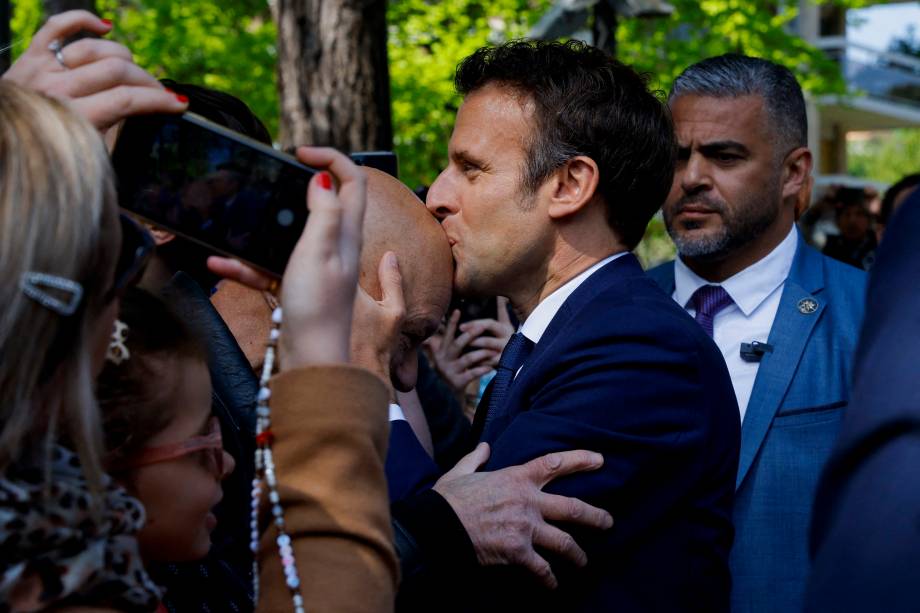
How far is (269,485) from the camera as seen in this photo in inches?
61.1

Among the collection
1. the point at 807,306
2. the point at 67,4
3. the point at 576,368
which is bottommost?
the point at 807,306

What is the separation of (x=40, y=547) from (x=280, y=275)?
1.62 feet

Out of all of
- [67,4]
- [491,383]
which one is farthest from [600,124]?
[67,4]

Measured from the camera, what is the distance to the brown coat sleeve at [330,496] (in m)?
1.51

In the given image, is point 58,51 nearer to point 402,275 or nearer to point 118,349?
point 118,349

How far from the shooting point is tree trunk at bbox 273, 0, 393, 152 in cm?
651

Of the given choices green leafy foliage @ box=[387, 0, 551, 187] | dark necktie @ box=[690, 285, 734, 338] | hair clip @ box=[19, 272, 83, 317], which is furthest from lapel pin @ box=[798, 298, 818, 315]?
green leafy foliage @ box=[387, 0, 551, 187]

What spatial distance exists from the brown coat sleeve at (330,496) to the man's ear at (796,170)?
273 cm

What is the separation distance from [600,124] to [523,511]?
1103 mm

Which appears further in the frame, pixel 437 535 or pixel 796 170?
pixel 796 170

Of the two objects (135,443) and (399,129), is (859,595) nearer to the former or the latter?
(135,443)

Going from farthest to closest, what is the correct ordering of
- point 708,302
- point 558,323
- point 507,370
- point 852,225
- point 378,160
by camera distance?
point 852,225, point 708,302, point 378,160, point 507,370, point 558,323

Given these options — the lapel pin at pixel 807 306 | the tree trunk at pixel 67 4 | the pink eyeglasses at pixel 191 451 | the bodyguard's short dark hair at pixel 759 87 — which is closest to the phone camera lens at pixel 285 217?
the pink eyeglasses at pixel 191 451

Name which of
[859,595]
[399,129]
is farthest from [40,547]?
[399,129]
